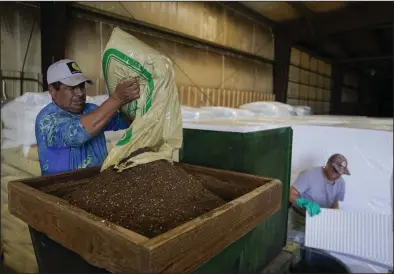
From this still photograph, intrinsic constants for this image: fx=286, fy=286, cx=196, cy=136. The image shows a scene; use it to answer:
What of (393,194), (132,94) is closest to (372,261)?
(393,194)

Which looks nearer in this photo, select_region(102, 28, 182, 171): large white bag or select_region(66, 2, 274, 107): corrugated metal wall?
select_region(102, 28, 182, 171): large white bag

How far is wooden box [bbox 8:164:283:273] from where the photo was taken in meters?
0.52

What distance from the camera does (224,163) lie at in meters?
1.25

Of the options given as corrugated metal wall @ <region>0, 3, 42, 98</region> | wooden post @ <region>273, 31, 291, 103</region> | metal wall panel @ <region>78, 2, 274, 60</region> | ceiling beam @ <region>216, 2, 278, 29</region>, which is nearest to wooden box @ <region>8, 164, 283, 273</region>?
corrugated metal wall @ <region>0, 3, 42, 98</region>

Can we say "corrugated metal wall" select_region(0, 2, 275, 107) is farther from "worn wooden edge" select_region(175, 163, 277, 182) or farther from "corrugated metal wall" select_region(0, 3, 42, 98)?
"worn wooden edge" select_region(175, 163, 277, 182)

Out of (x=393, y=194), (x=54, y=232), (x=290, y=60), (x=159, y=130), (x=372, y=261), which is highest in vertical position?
(x=290, y=60)

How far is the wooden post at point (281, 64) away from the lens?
5.70 meters

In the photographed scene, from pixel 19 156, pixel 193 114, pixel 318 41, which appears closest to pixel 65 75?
pixel 19 156

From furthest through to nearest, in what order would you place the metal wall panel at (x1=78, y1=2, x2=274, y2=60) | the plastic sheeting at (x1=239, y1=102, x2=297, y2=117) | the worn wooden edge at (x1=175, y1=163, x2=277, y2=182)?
1. the plastic sheeting at (x1=239, y1=102, x2=297, y2=117)
2. the metal wall panel at (x1=78, y1=2, x2=274, y2=60)
3. the worn wooden edge at (x1=175, y1=163, x2=277, y2=182)

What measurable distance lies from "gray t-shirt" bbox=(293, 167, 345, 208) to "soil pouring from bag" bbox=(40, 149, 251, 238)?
1.46 m

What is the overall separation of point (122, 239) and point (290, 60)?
6125 mm

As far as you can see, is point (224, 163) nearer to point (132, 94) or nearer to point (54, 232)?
point (132, 94)

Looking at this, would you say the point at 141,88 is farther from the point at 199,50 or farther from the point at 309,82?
the point at 309,82

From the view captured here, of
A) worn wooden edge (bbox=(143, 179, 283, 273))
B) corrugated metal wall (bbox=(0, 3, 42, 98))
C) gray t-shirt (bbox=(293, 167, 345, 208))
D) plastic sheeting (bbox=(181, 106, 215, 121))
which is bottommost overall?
gray t-shirt (bbox=(293, 167, 345, 208))
